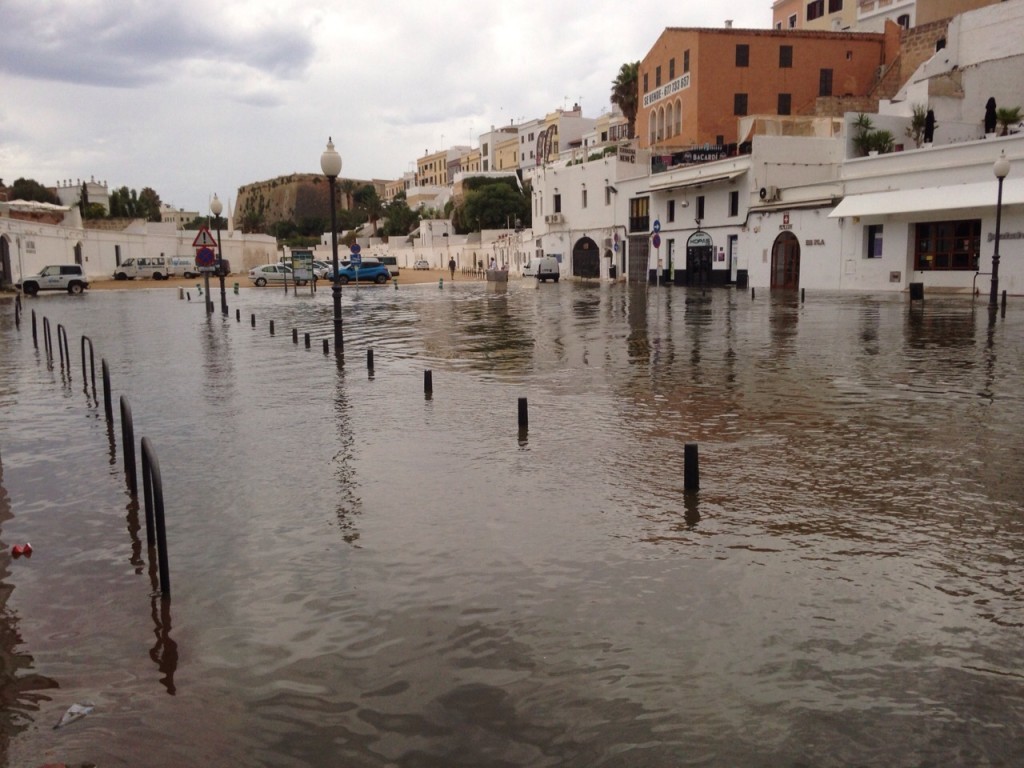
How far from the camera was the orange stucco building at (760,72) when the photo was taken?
54531mm

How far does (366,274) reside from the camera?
2442 inches

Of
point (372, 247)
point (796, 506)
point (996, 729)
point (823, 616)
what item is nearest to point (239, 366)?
point (796, 506)

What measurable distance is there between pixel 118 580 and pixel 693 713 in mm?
4054

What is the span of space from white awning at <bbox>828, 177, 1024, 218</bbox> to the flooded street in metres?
22.4

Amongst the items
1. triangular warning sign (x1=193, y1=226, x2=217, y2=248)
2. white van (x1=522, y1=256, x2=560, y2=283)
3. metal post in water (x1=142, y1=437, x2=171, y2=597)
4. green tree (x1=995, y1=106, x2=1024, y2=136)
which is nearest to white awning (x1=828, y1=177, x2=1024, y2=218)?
green tree (x1=995, y1=106, x2=1024, y2=136)

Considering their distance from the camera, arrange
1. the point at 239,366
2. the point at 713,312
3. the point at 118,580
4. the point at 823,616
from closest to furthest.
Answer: the point at 823,616, the point at 118,580, the point at 239,366, the point at 713,312

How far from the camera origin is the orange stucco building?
54531mm

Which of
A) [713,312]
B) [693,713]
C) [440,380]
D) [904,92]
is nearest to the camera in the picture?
[693,713]

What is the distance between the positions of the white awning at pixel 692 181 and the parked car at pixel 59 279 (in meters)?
35.9

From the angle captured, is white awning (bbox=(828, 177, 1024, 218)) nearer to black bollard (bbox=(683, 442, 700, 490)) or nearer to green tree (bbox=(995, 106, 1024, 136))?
green tree (bbox=(995, 106, 1024, 136))

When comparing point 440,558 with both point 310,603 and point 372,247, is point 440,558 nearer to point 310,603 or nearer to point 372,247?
point 310,603

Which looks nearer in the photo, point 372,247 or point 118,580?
point 118,580

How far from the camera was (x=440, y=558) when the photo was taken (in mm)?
6102

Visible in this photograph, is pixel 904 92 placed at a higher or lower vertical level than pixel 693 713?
higher
